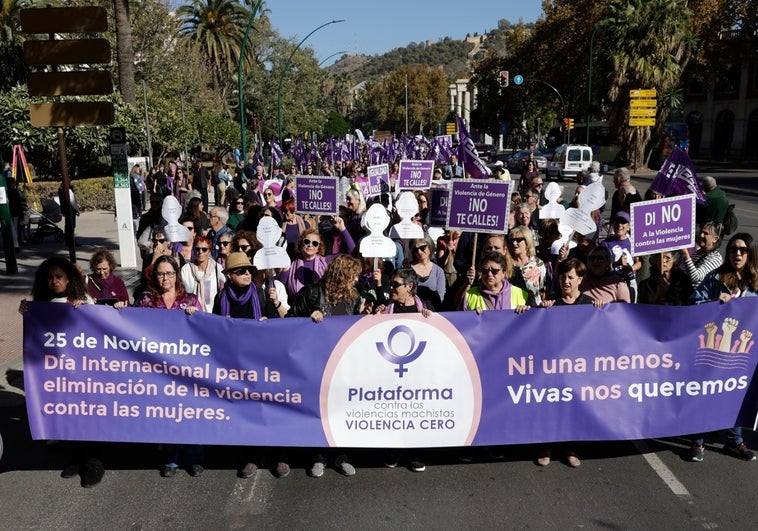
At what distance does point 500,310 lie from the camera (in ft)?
15.9

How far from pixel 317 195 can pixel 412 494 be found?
4.74 m

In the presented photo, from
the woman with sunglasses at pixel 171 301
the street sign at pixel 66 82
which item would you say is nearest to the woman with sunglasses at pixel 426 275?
the woman with sunglasses at pixel 171 301

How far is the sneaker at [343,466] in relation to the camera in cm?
502

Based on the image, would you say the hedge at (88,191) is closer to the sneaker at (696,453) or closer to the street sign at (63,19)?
the street sign at (63,19)

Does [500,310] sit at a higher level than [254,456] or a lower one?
higher

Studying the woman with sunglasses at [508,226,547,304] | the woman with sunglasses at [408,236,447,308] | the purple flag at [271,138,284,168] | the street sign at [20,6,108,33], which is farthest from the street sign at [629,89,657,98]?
the woman with sunglasses at [408,236,447,308]

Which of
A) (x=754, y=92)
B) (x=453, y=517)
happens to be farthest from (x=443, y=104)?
(x=453, y=517)

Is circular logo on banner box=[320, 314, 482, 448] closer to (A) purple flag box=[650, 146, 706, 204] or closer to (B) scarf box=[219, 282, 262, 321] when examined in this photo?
(B) scarf box=[219, 282, 262, 321]

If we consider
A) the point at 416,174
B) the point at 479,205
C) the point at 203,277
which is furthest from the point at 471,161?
the point at 416,174

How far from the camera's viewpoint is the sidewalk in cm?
731

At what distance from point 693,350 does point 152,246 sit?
5.38 metres

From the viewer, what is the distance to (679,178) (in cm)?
637

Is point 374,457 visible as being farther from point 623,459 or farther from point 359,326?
point 623,459

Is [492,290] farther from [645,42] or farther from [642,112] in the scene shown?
[645,42]
